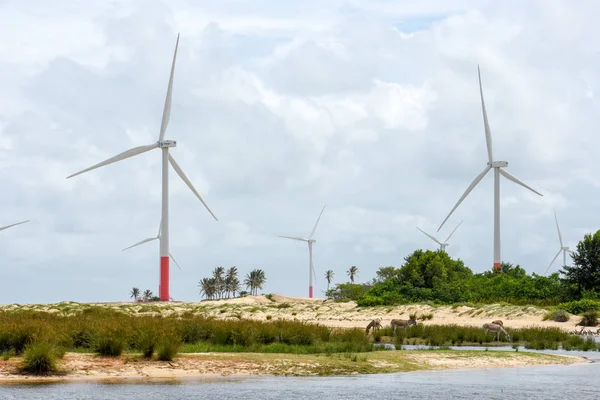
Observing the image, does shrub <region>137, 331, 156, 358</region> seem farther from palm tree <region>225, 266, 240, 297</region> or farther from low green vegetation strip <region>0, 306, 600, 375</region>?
palm tree <region>225, 266, 240, 297</region>

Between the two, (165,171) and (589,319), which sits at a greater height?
(165,171)

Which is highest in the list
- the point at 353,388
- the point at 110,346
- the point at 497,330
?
the point at 497,330

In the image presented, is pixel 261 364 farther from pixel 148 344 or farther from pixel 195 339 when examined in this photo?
pixel 195 339

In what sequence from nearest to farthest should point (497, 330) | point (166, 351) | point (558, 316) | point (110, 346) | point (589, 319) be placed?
1. point (166, 351)
2. point (110, 346)
3. point (497, 330)
4. point (589, 319)
5. point (558, 316)

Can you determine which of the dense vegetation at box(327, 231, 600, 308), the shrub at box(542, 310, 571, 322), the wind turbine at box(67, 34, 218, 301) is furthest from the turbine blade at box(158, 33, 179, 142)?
the shrub at box(542, 310, 571, 322)

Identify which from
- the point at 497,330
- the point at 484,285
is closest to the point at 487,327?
the point at 497,330

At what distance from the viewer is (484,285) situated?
89.4 meters

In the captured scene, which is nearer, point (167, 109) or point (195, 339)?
point (195, 339)

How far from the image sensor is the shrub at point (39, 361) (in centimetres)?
3161

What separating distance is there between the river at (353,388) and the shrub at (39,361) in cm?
208

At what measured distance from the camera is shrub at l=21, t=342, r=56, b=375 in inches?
1244

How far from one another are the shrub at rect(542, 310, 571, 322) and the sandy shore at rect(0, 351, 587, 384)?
76.2 ft

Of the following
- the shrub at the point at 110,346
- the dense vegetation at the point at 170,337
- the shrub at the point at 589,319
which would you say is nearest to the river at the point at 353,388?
the shrub at the point at 110,346

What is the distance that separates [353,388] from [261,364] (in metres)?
6.22
